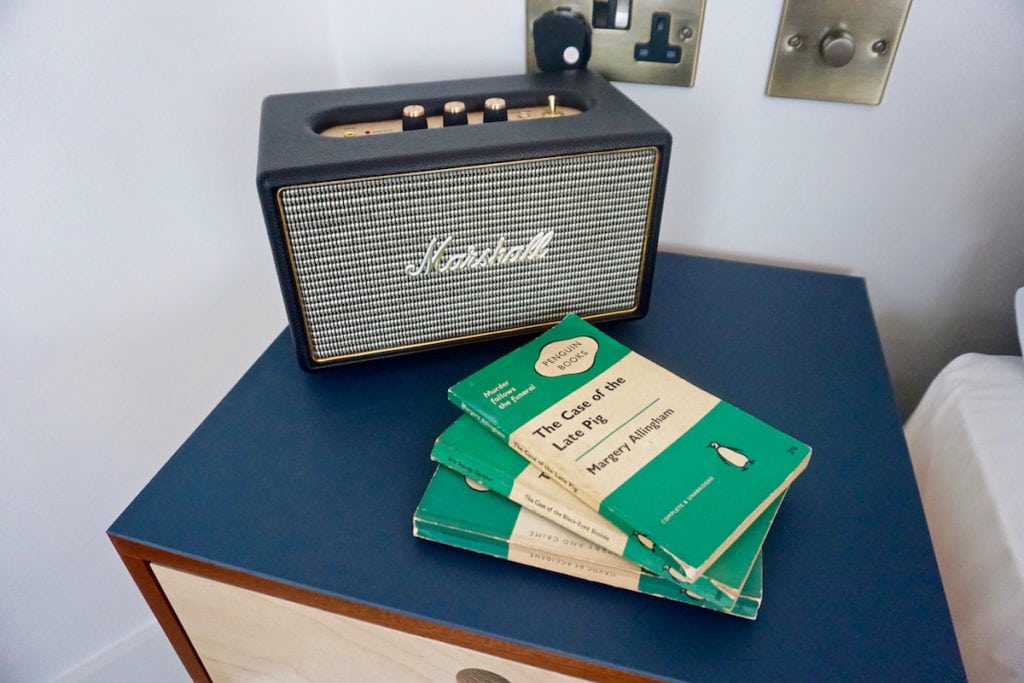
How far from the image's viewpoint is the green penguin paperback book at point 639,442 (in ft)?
1.50

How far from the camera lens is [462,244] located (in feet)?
1.96

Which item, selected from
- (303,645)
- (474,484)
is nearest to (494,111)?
(474,484)

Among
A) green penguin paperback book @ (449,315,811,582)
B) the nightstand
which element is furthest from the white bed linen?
green penguin paperback book @ (449,315,811,582)

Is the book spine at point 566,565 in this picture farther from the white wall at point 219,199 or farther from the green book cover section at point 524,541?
the white wall at point 219,199

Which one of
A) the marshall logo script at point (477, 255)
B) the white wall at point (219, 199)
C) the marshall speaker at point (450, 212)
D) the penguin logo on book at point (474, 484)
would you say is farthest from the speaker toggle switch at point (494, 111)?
the penguin logo on book at point (474, 484)

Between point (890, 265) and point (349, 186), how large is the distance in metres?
0.71

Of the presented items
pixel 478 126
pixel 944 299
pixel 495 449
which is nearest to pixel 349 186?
pixel 478 126

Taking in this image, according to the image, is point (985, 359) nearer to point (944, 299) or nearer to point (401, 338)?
point (944, 299)

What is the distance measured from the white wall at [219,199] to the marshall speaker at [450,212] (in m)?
0.20

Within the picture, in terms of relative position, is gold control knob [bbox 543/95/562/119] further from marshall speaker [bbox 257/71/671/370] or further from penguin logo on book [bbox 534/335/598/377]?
penguin logo on book [bbox 534/335/598/377]

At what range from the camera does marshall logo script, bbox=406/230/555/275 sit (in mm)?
594

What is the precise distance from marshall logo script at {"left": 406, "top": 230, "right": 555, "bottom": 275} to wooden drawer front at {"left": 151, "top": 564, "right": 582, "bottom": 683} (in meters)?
0.30

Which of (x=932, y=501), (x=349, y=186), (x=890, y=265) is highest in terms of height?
(x=349, y=186)

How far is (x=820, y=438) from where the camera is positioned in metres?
0.59
